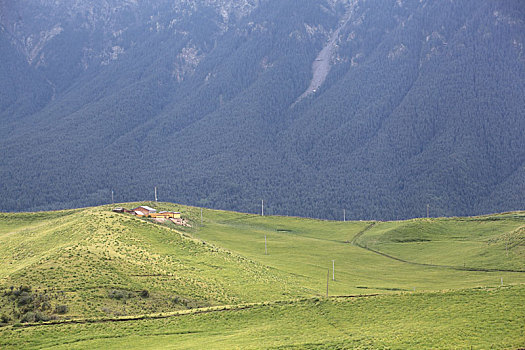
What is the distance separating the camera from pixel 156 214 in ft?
434

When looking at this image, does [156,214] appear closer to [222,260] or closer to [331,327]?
[222,260]

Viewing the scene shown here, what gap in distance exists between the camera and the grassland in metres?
59.6

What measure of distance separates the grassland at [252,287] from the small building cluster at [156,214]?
359 cm

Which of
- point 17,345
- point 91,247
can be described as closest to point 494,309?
point 17,345

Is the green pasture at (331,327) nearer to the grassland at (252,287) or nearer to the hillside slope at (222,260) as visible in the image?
the grassland at (252,287)

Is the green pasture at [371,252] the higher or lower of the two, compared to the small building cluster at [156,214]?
lower

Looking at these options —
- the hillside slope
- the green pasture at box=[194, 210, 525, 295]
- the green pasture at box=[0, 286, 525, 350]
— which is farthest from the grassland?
the green pasture at box=[194, 210, 525, 295]

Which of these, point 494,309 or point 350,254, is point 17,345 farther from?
point 350,254

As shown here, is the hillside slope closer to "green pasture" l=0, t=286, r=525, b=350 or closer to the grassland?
the grassland

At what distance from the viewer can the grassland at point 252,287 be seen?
59625mm

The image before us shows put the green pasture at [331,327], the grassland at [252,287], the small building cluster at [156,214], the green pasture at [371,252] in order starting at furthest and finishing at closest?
1. the small building cluster at [156,214]
2. the green pasture at [371,252]
3. the grassland at [252,287]
4. the green pasture at [331,327]

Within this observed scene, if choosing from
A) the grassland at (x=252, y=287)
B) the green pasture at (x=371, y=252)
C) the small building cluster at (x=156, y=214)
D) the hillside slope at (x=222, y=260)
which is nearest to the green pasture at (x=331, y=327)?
the grassland at (x=252, y=287)

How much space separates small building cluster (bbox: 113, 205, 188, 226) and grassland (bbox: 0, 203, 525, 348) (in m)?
3.59

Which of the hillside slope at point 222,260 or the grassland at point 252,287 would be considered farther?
the hillside slope at point 222,260
